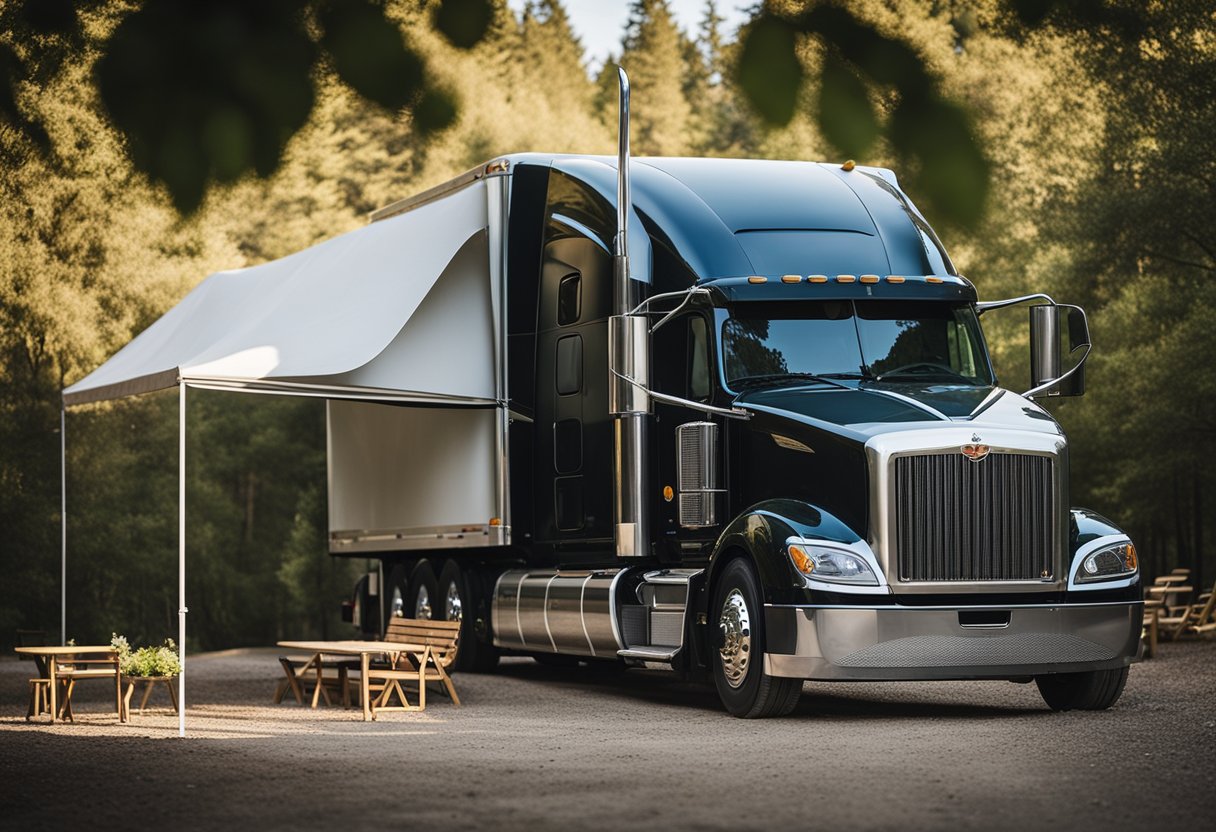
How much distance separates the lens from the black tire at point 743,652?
12.9 m

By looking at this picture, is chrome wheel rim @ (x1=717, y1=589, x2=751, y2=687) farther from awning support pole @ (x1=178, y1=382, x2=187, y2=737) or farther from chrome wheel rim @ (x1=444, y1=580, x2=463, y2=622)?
chrome wheel rim @ (x1=444, y1=580, x2=463, y2=622)

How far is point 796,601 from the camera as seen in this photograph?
12.5 meters

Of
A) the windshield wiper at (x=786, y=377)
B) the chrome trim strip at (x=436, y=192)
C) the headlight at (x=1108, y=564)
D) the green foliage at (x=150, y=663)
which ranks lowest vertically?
the green foliage at (x=150, y=663)

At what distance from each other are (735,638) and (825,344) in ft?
7.72

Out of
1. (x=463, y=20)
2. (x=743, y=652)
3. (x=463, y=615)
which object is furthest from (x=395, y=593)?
(x=463, y=20)

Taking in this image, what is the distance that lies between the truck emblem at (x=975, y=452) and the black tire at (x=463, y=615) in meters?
6.44

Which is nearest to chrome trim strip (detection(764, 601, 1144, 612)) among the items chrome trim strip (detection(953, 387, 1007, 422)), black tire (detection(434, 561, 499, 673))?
chrome trim strip (detection(953, 387, 1007, 422))

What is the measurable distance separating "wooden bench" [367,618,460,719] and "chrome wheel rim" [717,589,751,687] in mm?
2514

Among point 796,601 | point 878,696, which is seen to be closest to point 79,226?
point 878,696

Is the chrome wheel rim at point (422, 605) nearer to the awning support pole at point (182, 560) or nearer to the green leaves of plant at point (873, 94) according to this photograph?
the awning support pole at point (182, 560)

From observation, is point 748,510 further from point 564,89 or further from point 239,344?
point 239,344

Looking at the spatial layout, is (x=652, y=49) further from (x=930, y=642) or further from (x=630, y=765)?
(x=930, y=642)

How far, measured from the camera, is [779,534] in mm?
12641

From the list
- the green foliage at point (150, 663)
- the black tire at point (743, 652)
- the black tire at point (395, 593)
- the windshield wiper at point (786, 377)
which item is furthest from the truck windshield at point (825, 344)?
the black tire at point (395, 593)
